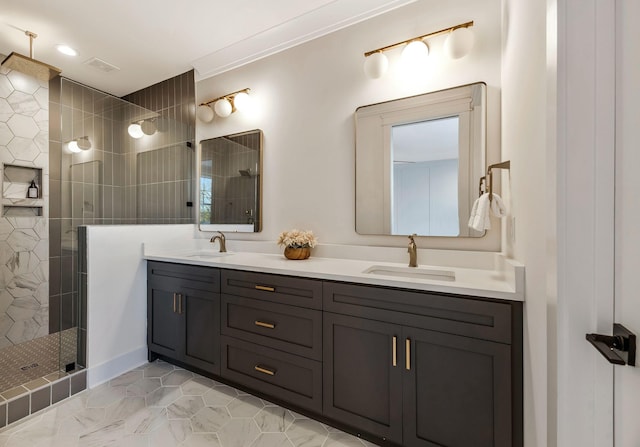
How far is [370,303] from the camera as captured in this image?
4.60 feet

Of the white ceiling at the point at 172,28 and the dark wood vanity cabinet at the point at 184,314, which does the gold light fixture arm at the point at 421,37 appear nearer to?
the white ceiling at the point at 172,28

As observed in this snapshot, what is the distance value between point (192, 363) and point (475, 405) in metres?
1.78

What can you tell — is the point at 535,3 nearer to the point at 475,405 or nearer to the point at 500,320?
the point at 500,320

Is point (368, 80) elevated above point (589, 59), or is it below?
above

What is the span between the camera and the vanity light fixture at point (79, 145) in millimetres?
2484

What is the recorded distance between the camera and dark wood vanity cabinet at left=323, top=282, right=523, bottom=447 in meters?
1.14

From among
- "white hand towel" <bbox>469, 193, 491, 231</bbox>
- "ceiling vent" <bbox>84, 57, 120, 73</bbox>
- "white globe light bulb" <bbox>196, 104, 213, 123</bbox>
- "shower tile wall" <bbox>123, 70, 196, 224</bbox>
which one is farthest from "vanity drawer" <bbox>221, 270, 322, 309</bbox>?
"ceiling vent" <bbox>84, 57, 120, 73</bbox>

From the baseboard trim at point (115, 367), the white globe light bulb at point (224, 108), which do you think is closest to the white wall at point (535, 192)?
the white globe light bulb at point (224, 108)

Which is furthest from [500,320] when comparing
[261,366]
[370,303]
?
[261,366]

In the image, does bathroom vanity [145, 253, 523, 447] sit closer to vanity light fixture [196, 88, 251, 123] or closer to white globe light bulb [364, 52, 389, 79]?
white globe light bulb [364, 52, 389, 79]

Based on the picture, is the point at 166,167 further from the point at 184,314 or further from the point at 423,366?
the point at 423,366

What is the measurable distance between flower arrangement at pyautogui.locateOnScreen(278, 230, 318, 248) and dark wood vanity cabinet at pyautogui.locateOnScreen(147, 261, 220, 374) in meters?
0.51

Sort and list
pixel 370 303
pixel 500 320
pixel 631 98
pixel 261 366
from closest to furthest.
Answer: pixel 631 98, pixel 500 320, pixel 370 303, pixel 261 366

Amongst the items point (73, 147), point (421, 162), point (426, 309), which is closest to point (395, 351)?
point (426, 309)
